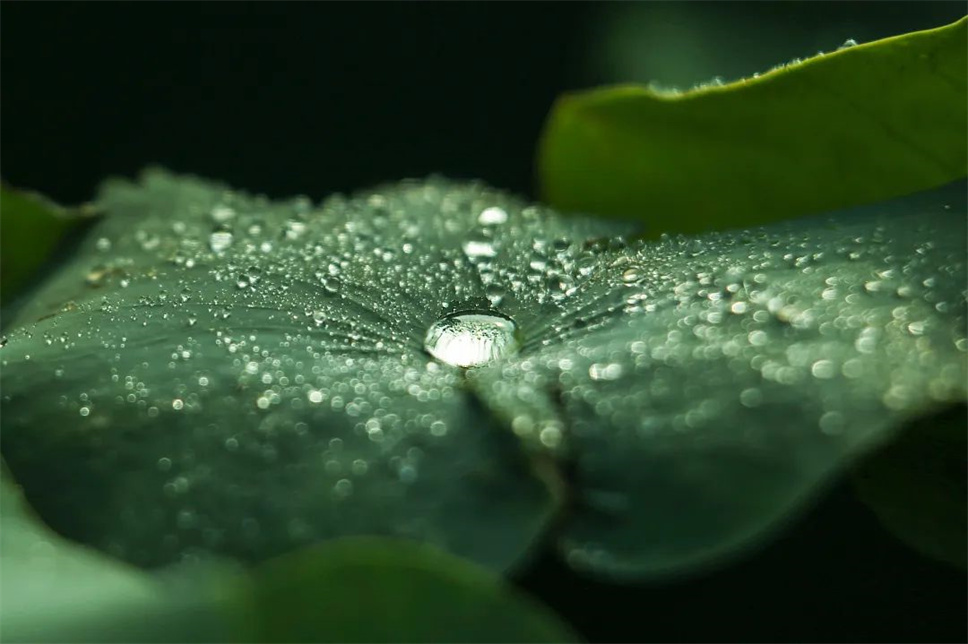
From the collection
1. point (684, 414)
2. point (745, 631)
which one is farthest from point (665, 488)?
point (745, 631)

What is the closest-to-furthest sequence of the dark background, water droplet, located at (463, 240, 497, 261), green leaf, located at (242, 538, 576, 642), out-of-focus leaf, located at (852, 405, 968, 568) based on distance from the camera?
1. green leaf, located at (242, 538, 576, 642)
2. out-of-focus leaf, located at (852, 405, 968, 568)
3. water droplet, located at (463, 240, 497, 261)
4. the dark background

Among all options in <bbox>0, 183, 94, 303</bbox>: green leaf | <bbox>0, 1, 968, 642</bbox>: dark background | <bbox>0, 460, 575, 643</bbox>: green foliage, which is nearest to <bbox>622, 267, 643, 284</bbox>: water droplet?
<bbox>0, 460, 575, 643</bbox>: green foliage

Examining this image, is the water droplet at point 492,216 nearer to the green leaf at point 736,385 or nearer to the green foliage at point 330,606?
the green leaf at point 736,385

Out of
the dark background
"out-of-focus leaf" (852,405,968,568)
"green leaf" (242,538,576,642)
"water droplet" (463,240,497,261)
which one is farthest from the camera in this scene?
the dark background

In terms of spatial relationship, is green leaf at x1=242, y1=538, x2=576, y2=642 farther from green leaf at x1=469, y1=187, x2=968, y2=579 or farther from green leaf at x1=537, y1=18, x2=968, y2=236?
green leaf at x1=537, y1=18, x2=968, y2=236

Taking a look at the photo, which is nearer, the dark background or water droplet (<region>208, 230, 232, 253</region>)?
water droplet (<region>208, 230, 232, 253</region>)

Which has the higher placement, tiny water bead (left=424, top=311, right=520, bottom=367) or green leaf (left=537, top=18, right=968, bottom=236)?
green leaf (left=537, top=18, right=968, bottom=236)
